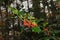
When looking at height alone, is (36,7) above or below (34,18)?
above

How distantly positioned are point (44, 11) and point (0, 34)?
0.70m

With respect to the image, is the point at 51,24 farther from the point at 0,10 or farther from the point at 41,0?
the point at 0,10

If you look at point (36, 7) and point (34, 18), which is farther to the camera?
point (36, 7)

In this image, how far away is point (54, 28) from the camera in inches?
112

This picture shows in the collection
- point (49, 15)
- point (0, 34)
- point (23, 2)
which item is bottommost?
point (0, 34)

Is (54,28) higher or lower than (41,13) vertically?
lower

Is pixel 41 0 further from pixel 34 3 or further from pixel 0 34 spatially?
pixel 0 34

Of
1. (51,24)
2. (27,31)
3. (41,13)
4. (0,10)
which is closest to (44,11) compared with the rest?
(41,13)

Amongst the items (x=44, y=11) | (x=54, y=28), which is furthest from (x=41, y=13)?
(x=54, y=28)

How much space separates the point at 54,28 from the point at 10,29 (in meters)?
0.59

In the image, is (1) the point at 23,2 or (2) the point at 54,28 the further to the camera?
(1) the point at 23,2

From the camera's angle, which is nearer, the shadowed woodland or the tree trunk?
the shadowed woodland

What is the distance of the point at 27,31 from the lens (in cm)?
278

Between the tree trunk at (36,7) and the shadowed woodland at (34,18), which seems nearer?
the shadowed woodland at (34,18)
